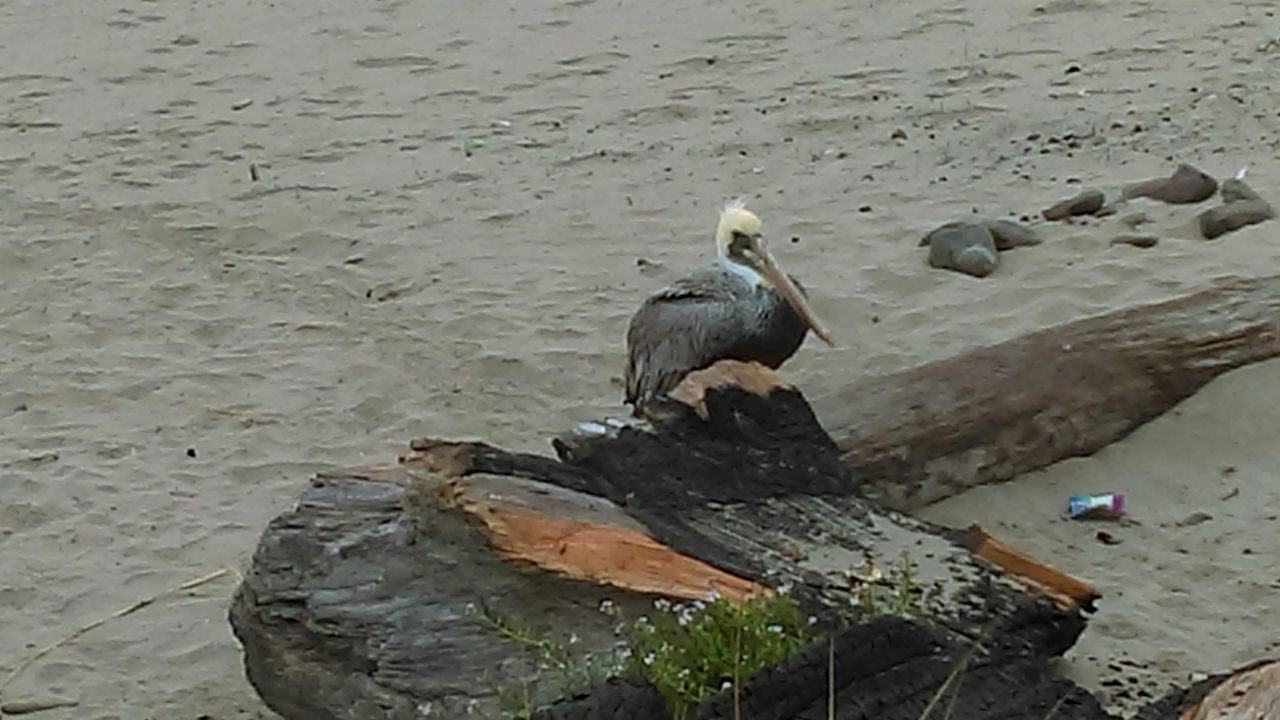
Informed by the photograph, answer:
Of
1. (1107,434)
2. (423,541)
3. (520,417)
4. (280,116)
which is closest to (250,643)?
(423,541)

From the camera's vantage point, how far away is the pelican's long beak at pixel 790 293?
21.8 feet

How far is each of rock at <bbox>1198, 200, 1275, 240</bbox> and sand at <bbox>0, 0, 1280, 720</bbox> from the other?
0.09 metres

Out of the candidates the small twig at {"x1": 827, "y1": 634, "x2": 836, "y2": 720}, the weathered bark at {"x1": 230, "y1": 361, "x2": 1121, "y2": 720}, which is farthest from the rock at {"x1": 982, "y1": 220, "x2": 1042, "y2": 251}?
the small twig at {"x1": 827, "y1": 634, "x2": 836, "y2": 720}

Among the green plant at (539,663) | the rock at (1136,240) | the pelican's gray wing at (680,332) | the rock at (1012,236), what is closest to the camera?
the green plant at (539,663)

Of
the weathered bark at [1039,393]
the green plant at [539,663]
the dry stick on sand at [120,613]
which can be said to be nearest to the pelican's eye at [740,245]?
the weathered bark at [1039,393]

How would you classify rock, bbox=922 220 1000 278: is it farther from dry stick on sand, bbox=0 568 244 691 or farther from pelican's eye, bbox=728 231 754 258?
dry stick on sand, bbox=0 568 244 691

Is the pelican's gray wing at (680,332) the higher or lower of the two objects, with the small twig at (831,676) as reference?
lower

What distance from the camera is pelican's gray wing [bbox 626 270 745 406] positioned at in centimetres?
634

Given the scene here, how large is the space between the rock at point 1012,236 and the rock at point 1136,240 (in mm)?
280

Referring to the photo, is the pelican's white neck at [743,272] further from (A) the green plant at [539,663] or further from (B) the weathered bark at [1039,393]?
(A) the green plant at [539,663]

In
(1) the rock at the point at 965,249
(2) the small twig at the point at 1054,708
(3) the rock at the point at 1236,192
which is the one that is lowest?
(1) the rock at the point at 965,249

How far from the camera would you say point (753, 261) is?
22.3ft

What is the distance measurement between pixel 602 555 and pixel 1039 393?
1845 mm

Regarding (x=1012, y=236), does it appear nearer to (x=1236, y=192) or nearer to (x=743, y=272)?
(x=1236, y=192)
